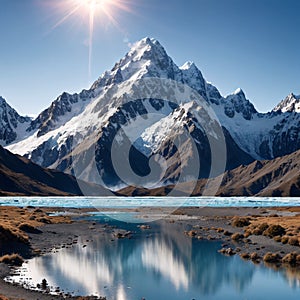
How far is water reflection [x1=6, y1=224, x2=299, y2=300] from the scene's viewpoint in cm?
3923

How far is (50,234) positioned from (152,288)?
4032cm

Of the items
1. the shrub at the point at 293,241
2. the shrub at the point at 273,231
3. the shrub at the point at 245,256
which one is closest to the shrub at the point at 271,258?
the shrub at the point at 245,256

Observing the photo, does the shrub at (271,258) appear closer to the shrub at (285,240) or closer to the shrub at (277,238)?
the shrub at (285,240)

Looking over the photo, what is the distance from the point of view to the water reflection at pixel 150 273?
39231 millimetres

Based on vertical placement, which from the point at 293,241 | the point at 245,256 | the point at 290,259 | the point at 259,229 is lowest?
the point at 245,256

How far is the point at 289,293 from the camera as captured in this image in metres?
38.7

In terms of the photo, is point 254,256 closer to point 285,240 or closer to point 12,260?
point 285,240

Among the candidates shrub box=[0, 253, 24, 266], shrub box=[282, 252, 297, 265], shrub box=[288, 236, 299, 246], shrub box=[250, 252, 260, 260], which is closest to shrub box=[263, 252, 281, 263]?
shrub box=[282, 252, 297, 265]

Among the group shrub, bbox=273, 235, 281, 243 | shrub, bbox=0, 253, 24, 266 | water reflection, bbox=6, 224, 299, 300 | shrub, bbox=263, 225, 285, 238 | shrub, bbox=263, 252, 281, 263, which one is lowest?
water reflection, bbox=6, 224, 299, 300

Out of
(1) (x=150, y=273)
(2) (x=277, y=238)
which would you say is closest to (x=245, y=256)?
(1) (x=150, y=273)

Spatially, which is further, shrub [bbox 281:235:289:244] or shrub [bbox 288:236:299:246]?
shrub [bbox 281:235:289:244]

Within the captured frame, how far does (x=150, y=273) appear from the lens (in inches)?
1890

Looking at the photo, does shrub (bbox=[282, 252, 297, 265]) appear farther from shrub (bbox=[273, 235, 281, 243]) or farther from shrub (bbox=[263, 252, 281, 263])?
shrub (bbox=[273, 235, 281, 243])

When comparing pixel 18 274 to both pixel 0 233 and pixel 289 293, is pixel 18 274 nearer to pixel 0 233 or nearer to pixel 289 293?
pixel 0 233
